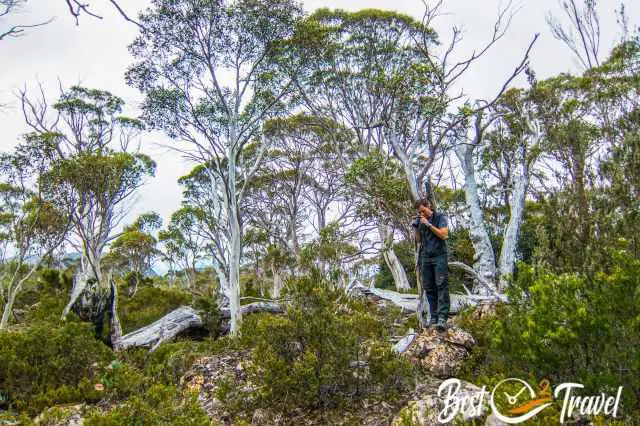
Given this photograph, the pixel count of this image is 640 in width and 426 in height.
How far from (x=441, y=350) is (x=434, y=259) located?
1181 millimetres

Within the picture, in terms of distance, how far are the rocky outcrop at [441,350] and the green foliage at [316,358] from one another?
54 centimetres

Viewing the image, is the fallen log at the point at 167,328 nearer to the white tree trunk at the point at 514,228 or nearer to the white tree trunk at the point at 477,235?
the white tree trunk at the point at 477,235

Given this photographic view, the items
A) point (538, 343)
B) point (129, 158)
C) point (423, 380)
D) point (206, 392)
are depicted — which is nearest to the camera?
point (538, 343)

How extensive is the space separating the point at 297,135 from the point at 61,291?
471 inches

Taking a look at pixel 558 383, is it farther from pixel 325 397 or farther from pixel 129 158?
pixel 129 158

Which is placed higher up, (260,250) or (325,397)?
(260,250)

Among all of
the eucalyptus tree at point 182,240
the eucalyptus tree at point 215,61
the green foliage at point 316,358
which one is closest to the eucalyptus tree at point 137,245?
the eucalyptus tree at point 182,240

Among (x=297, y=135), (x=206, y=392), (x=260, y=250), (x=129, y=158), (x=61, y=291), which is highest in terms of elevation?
(x=297, y=135)

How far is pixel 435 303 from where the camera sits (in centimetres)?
540

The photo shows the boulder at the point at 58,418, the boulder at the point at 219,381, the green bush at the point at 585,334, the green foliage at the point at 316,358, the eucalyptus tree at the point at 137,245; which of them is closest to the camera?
the green bush at the point at 585,334

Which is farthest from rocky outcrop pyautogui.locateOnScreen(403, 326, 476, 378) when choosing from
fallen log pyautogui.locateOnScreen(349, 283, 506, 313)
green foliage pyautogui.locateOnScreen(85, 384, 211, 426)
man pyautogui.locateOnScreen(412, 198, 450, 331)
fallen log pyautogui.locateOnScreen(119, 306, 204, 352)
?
fallen log pyautogui.locateOnScreen(119, 306, 204, 352)

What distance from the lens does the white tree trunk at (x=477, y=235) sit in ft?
35.4

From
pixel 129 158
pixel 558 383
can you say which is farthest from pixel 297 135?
pixel 558 383

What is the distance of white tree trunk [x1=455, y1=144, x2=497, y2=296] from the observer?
10.8 m
